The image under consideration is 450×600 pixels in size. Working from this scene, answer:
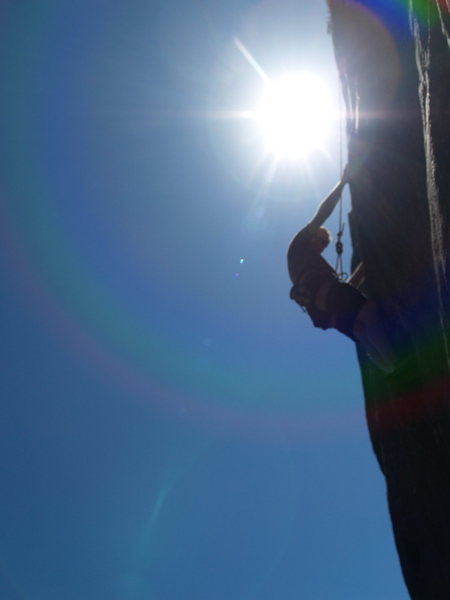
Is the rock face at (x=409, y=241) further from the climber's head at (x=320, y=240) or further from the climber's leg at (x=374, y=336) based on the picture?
the climber's head at (x=320, y=240)

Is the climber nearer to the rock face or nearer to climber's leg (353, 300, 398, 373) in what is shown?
climber's leg (353, 300, 398, 373)

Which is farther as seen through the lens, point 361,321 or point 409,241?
point 361,321

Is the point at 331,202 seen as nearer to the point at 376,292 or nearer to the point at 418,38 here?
the point at 376,292

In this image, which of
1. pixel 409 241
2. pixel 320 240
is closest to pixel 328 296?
pixel 320 240

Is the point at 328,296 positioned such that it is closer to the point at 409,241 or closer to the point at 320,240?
the point at 320,240

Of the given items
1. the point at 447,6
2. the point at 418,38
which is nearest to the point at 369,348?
the point at 418,38

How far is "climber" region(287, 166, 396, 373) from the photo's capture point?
18.1 ft

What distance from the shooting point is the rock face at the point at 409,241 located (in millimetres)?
3027

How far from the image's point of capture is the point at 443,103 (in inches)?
110

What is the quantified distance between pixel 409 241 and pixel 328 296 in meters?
1.38

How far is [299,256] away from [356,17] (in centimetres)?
357

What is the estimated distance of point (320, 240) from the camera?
669cm

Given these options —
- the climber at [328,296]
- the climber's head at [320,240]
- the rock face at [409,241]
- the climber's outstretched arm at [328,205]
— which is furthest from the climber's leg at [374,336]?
the climber's outstretched arm at [328,205]

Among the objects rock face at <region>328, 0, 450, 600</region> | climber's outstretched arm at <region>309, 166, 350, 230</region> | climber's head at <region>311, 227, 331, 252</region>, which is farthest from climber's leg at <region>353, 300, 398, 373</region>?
climber's outstretched arm at <region>309, 166, 350, 230</region>
